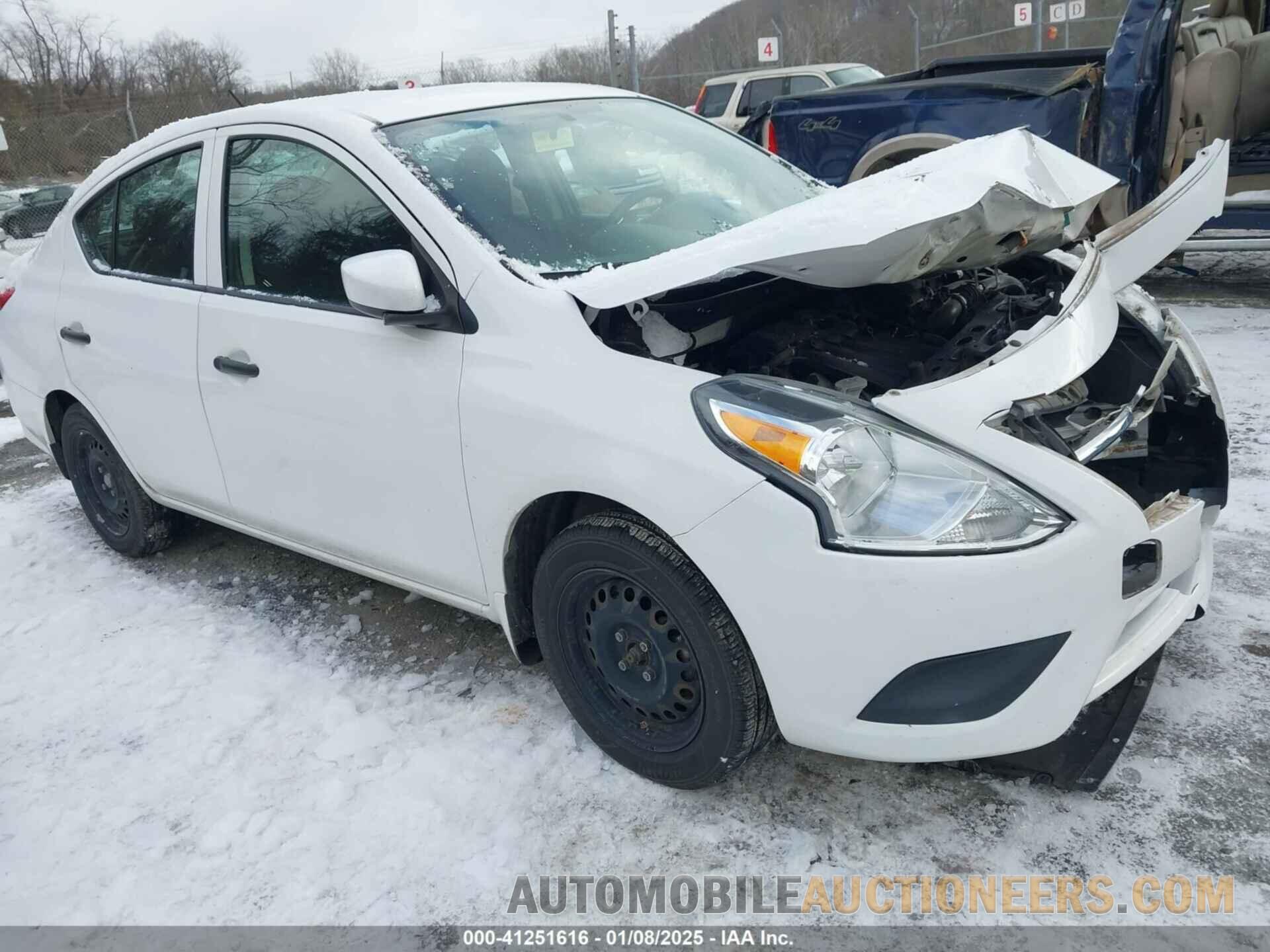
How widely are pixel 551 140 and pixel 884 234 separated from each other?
1.31 meters

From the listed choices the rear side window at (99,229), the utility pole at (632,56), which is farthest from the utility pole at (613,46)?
the rear side window at (99,229)

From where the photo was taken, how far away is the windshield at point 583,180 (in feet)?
8.93

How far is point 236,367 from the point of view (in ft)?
10.2

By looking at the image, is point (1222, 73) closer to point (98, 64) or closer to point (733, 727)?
point (733, 727)

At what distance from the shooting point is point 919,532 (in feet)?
A: 6.46

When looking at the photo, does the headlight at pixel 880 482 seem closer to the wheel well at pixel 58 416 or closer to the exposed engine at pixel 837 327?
→ the exposed engine at pixel 837 327

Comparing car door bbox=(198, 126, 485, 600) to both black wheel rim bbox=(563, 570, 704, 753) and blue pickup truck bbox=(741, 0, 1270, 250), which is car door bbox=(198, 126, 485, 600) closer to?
black wheel rim bbox=(563, 570, 704, 753)

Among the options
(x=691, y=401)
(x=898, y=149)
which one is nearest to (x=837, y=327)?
(x=691, y=401)

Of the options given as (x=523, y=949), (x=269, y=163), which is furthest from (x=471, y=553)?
(x=269, y=163)

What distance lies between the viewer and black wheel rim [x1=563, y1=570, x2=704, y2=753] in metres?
2.33

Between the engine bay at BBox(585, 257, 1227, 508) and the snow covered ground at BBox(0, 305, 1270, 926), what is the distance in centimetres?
62

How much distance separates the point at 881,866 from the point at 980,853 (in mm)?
223

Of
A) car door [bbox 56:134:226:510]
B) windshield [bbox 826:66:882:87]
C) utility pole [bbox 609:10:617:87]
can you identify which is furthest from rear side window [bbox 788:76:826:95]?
car door [bbox 56:134:226:510]

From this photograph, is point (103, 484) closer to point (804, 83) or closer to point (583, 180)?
point (583, 180)
